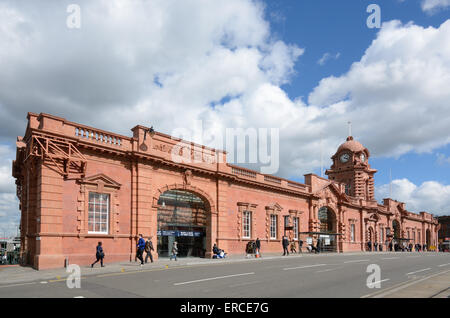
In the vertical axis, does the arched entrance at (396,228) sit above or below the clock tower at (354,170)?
below

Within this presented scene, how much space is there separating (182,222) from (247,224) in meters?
6.94

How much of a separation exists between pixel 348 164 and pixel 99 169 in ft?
146

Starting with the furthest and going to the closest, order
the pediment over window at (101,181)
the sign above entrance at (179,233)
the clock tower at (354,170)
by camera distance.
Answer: the clock tower at (354,170)
the sign above entrance at (179,233)
the pediment over window at (101,181)

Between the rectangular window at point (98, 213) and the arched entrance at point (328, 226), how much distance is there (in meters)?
25.8

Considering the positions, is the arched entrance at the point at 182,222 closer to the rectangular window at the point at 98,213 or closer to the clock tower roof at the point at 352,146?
the rectangular window at the point at 98,213

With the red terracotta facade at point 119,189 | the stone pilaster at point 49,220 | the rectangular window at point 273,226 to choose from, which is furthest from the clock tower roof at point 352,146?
the stone pilaster at point 49,220

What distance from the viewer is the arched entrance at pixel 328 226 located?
4175 centimetres

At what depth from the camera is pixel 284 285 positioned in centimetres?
1295

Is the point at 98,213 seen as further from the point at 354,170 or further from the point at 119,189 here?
the point at 354,170

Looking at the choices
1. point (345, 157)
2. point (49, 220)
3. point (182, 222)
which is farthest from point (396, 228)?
point (49, 220)

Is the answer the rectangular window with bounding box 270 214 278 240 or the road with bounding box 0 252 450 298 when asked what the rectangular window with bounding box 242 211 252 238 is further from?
the road with bounding box 0 252 450 298

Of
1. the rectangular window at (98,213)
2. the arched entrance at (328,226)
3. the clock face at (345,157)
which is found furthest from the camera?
the clock face at (345,157)

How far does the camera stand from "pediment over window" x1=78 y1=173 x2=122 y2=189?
21.0 metres
